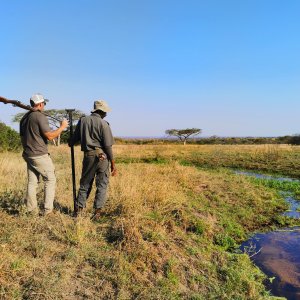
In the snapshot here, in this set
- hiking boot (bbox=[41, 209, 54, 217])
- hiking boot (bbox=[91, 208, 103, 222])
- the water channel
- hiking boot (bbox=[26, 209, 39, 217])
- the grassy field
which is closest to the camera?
the grassy field

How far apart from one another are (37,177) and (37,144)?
1.94 feet

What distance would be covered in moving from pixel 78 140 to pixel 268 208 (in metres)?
4.91

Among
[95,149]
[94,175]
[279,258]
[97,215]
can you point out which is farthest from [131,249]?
[279,258]

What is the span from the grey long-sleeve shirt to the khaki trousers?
2.15 ft

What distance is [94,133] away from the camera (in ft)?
17.7

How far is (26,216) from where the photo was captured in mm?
4922

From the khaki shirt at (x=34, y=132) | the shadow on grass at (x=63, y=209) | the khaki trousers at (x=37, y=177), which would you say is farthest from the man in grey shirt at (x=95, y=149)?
the khaki shirt at (x=34, y=132)

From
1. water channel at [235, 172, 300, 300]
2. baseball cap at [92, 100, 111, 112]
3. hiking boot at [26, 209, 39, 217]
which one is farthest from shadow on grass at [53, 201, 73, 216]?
water channel at [235, 172, 300, 300]

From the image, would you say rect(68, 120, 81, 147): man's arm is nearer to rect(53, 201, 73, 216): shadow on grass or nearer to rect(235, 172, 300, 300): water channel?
rect(53, 201, 73, 216): shadow on grass

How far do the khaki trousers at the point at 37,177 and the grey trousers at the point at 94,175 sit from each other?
20.1 inches

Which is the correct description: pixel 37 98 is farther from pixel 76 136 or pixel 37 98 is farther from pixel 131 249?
pixel 131 249

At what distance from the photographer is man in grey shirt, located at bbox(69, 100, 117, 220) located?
5.38 metres

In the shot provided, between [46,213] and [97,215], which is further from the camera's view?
[97,215]

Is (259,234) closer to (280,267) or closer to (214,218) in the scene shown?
A: (214,218)
